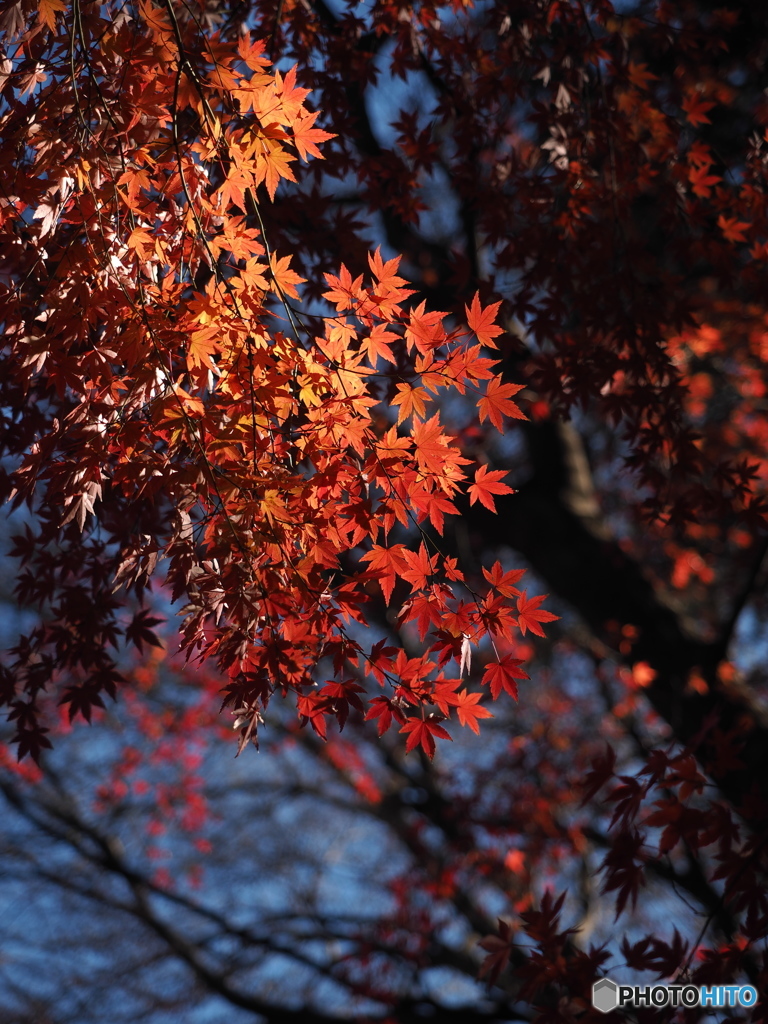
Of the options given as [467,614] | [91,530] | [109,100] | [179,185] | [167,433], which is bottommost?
[467,614]

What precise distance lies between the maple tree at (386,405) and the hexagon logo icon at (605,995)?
0.08 metres

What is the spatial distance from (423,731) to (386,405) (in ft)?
5.66

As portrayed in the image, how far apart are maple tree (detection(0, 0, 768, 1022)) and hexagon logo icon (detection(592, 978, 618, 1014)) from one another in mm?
79

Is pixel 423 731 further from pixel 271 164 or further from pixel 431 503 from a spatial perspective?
pixel 271 164

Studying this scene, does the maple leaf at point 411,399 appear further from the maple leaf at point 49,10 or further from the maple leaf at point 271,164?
the maple leaf at point 49,10

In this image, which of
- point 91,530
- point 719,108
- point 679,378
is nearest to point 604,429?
point 719,108

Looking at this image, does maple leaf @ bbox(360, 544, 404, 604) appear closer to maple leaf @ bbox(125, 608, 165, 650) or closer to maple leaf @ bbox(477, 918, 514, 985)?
maple leaf @ bbox(125, 608, 165, 650)

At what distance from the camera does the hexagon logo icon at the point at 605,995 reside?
260 centimetres

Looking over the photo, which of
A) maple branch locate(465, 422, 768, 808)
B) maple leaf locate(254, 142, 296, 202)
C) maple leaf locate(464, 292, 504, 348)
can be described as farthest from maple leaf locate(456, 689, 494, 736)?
maple branch locate(465, 422, 768, 808)

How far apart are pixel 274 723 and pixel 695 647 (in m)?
6.03

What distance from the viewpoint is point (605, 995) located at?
2.72 metres

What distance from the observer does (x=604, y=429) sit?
421 inches

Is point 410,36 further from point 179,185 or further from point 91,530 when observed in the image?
point 91,530

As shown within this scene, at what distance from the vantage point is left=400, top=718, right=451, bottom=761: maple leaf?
2.10 meters
